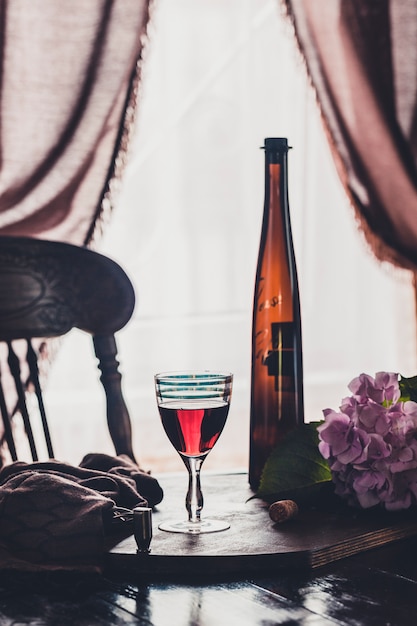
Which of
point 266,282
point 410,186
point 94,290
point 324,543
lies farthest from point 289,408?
point 410,186

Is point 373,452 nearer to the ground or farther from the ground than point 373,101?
nearer to the ground

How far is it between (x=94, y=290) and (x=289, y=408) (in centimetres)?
44

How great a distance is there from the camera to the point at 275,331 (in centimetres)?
110

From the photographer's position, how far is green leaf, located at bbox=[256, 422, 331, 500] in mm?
935

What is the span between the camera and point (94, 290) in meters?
1.40

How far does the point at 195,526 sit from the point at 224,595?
159mm

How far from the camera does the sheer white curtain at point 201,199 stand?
9.05 ft

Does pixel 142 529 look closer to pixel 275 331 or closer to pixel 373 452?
pixel 373 452

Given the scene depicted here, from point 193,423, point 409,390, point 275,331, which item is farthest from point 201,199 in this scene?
point 193,423

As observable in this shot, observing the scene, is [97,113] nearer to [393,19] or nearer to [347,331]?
[393,19]

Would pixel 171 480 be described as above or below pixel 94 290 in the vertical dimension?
below

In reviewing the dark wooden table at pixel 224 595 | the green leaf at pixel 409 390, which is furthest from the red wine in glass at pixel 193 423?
the green leaf at pixel 409 390

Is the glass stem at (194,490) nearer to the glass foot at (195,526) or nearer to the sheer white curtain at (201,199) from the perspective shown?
the glass foot at (195,526)

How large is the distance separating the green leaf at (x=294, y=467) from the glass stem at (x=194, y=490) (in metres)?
0.07
